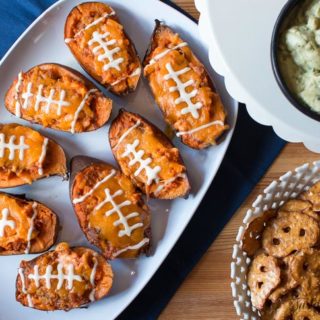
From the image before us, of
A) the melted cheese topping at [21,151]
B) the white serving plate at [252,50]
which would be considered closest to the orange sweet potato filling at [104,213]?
the melted cheese topping at [21,151]

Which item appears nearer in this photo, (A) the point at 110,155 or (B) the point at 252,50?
(B) the point at 252,50

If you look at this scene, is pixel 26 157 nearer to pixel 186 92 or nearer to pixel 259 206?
pixel 186 92

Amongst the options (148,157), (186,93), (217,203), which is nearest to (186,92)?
(186,93)

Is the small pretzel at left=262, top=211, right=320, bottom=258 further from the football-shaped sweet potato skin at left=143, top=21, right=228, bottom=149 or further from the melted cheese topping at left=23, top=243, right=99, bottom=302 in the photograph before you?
the melted cheese topping at left=23, top=243, right=99, bottom=302

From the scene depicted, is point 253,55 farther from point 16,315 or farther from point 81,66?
point 16,315

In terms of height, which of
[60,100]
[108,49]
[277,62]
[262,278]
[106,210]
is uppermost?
[277,62]

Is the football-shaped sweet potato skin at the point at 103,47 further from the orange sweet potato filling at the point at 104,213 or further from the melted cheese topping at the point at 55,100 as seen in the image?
the orange sweet potato filling at the point at 104,213
